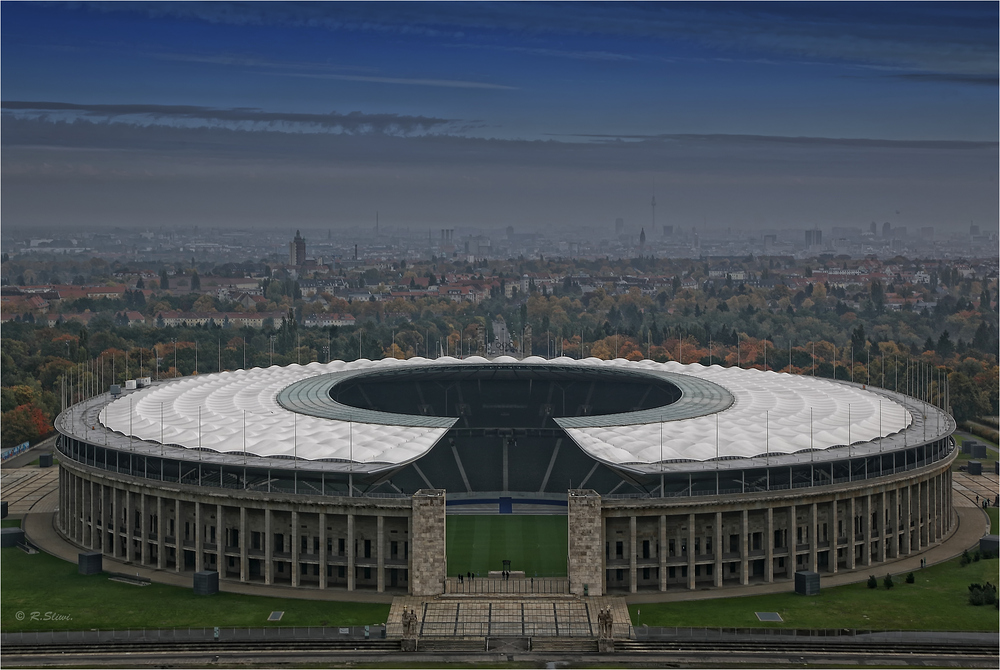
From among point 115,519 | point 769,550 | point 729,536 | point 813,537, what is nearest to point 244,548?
point 115,519

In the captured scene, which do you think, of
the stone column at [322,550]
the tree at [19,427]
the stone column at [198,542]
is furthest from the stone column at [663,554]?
the tree at [19,427]

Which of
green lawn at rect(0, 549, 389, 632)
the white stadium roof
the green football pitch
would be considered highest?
the white stadium roof

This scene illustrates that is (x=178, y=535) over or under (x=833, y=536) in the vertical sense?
over

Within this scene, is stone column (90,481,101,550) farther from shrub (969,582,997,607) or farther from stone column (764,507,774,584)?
shrub (969,582,997,607)

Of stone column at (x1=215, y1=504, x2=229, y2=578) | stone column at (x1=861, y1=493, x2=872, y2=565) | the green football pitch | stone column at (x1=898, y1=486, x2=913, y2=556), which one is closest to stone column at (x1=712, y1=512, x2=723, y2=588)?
the green football pitch

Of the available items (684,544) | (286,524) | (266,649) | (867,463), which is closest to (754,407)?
(867,463)

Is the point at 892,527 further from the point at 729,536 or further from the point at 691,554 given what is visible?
the point at 691,554

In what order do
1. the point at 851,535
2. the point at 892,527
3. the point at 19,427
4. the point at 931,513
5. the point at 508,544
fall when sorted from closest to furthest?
the point at 851,535, the point at 892,527, the point at 508,544, the point at 931,513, the point at 19,427
